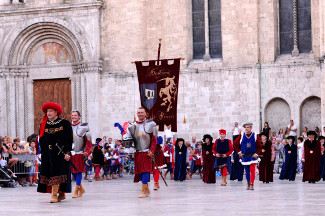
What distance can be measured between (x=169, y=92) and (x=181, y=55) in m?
5.76

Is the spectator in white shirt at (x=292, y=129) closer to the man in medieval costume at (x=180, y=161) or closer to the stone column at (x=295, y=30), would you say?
the stone column at (x=295, y=30)

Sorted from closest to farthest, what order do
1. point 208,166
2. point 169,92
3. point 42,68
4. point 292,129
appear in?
point 208,166, point 169,92, point 292,129, point 42,68

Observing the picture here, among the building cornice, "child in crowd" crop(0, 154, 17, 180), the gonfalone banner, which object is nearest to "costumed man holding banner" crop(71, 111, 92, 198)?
"child in crowd" crop(0, 154, 17, 180)

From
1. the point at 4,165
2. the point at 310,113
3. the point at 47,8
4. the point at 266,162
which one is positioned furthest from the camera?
the point at 47,8

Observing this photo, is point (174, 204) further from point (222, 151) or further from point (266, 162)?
point (266, 162)

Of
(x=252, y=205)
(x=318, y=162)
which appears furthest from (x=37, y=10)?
(x=252, y=205)

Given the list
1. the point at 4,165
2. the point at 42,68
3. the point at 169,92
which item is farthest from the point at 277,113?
the point at 4,165

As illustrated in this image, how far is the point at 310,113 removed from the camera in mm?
29234

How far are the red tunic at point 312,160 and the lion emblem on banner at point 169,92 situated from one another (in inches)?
215

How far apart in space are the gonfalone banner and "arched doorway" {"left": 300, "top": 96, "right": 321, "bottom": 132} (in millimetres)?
6589

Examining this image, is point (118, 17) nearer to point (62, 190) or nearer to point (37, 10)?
point (37, 10)

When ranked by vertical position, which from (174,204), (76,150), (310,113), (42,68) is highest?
(42,68)

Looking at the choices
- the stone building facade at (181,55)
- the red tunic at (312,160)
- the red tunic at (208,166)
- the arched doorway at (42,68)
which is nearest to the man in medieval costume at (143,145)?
the red tunic at (208,166)

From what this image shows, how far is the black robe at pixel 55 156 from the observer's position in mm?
13945
